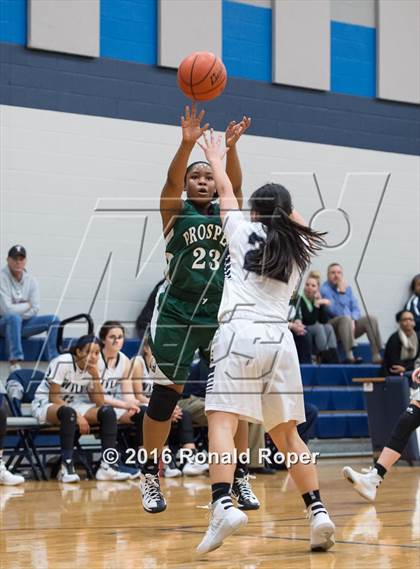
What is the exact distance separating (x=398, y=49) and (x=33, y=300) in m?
6.73

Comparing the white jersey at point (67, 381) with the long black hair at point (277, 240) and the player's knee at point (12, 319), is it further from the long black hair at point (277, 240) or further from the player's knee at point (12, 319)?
the long black hair at point (277, 240)

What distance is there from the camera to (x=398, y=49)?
14.4m

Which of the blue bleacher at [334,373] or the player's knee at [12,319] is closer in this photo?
the player's knee at [12,319]

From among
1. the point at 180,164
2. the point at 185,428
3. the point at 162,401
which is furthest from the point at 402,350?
the point at 180,164

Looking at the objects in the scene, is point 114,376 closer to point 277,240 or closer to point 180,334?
point 180,334

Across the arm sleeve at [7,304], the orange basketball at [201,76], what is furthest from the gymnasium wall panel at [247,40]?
the orange basketball at [201,76]

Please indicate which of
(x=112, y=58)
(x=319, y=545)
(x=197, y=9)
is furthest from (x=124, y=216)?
(x=319, y=545)

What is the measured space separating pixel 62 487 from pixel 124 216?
14.9 feet

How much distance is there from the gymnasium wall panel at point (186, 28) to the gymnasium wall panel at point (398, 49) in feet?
8.77

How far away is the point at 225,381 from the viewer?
449cm

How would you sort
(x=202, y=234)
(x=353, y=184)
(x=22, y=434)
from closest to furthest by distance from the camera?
(x=202, y=234), (x=22, y=434), (x=353, y=184)

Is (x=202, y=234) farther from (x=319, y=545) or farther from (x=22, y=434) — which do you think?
(x=22, y=434)

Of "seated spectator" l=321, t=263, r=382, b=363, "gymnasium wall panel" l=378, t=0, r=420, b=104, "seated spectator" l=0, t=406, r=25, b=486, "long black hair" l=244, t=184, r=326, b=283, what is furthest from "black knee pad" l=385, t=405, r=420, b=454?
"gymnasium wall panel" l=378, t=0, r=420, b=104

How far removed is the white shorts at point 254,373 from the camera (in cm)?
449
